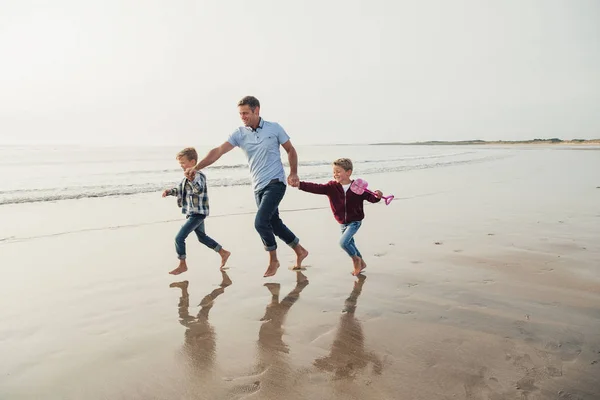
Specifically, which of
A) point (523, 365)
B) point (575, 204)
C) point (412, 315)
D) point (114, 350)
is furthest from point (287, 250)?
point (575, 204)

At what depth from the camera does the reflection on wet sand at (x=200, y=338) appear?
298cm

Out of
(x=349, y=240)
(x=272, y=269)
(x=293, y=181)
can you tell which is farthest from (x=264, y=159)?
(x=349, y=240)

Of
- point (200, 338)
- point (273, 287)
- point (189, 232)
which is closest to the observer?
point (200, 338)

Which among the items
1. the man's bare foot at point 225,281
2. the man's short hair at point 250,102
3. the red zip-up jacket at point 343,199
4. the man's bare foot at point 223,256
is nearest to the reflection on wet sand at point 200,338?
the man's bare foot at point 225,281

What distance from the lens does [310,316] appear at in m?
3.97

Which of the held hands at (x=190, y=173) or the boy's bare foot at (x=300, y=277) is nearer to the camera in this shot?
the boy's bare foot at (x=300, y=277)

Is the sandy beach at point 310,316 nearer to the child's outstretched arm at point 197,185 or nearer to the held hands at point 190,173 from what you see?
the child's outstretched arm at point 197,185

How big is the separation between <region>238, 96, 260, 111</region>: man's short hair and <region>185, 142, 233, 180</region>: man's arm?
1.74 feet

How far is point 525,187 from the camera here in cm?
1406

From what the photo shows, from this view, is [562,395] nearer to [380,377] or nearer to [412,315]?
[380,377]

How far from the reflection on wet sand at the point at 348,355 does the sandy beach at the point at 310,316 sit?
1 centimetres

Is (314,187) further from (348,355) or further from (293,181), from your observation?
(348,355)

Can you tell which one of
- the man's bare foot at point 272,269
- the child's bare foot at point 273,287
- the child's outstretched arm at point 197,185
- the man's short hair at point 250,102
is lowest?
the child's bare foot at point 273,287

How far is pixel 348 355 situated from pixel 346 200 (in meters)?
2.55
